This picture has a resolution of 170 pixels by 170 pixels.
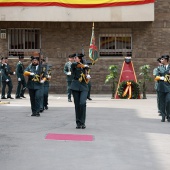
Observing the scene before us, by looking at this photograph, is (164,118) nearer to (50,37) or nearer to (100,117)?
(100,117)

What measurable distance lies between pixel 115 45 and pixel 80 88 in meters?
16.5

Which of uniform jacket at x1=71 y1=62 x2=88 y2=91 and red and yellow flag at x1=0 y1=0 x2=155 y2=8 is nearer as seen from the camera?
uniform jacket at x1=71 y1=62 x2=88 y2=91

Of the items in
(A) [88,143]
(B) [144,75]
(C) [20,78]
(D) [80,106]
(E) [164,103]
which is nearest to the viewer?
(A) [88,143]

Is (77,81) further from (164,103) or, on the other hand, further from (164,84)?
(164,103)

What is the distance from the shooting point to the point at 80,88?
14.2m

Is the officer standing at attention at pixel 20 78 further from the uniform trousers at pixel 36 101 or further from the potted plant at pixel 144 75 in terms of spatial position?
the uniform trousers at pixel 36 101

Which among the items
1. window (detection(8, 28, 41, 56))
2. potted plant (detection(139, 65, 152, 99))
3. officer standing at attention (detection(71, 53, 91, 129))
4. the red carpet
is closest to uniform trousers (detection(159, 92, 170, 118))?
officer standing at attention (detection(71, 53, 91, 129))

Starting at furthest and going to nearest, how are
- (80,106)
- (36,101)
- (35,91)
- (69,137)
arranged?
1. (35,91)
2. (36,101)
3. (80,106)
4. (69,137)

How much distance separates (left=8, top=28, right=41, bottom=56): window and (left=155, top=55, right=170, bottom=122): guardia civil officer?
1488 centimetres

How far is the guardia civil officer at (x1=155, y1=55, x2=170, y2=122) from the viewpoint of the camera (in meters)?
16.2

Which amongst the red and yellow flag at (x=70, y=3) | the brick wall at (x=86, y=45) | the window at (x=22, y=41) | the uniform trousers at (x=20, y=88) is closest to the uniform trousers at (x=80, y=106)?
the uniform trousers at (x=20, y=88)

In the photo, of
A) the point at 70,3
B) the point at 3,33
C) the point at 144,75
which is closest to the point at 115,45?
the point at 70,3

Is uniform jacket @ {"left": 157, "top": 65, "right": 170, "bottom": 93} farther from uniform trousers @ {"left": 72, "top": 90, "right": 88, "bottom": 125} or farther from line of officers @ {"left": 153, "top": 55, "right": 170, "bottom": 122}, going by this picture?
uniform trousers @ {"left": 72, "top": 90, "right": 88, "bottom": 125}

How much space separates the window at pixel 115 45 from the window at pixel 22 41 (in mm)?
3263
